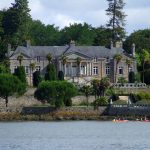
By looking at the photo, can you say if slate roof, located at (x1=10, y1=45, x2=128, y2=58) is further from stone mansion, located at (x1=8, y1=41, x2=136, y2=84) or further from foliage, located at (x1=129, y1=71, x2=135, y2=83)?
foliage, located at (x1=129, y1=71, x2=135, y2=83)

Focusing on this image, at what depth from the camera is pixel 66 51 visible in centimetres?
14725

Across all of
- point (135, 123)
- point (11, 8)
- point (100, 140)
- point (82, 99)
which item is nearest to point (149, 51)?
point (11, 8)

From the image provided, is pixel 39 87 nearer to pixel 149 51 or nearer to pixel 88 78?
pixel 88 78

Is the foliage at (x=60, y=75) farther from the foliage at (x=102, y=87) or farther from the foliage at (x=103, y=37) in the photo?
the foliage at (x=103, y=37)

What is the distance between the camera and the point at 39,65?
146625mm

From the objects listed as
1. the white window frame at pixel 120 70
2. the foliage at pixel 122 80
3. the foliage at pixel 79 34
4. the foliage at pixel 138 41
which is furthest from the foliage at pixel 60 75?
the foliage at pixel 79 34

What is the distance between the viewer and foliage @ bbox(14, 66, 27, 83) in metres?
134

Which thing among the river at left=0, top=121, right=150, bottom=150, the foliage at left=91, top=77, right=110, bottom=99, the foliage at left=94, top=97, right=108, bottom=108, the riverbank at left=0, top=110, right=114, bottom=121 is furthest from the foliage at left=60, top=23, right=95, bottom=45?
the river at left=0, top=121, right=150, bottom=150

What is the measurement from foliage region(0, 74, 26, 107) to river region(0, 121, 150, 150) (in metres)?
10.8

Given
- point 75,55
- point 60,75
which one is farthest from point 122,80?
point 60,75

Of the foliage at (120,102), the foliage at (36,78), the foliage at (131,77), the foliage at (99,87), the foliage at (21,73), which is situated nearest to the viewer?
the foliage at (120,102)

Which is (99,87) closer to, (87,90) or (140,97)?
(87,90)

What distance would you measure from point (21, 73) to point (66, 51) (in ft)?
41.4

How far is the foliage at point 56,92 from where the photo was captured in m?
126
